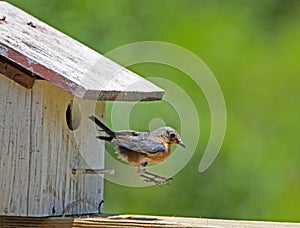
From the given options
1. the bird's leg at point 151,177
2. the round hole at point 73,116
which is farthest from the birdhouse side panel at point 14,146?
the bird's leg at point 151,177

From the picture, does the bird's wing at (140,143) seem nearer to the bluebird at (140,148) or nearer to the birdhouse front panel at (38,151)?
the bluebird at (140,148)

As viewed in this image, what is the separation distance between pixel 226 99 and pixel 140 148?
13.0ft

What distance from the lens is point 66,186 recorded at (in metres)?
3.93

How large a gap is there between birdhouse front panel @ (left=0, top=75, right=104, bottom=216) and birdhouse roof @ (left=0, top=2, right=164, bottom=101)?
0.08 m

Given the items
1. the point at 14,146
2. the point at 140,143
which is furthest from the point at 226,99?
the point at 14,146

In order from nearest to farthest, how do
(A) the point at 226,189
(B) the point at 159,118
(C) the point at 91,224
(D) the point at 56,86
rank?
(C) the point at 91,224 < (D) the point at 56,86 < (B) the point at 159,118 < (A) the point at 226,189

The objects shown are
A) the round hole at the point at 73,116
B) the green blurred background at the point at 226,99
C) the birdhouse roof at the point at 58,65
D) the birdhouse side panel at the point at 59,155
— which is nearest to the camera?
the birdhouse roof at the point at 58,65

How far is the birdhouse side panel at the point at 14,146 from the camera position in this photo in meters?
3.75

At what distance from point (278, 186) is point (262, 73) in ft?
3.03

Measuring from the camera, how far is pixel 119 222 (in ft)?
11.9

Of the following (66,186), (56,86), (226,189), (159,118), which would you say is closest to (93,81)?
(56,86)

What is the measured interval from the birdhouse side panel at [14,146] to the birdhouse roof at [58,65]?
62mm

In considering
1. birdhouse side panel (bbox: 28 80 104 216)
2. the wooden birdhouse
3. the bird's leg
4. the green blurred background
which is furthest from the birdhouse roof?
the green blurred background

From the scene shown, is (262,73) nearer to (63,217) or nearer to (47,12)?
(47,12)
